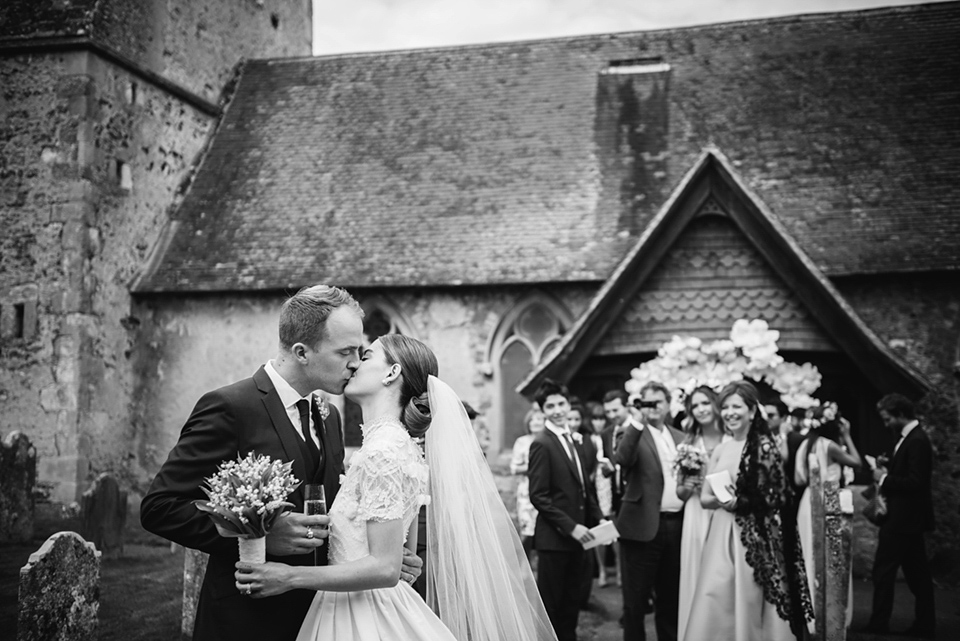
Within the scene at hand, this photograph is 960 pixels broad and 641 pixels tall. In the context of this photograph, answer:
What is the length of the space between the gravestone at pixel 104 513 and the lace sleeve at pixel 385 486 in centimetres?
808

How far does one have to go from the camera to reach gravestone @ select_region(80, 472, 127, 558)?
34.5 feet

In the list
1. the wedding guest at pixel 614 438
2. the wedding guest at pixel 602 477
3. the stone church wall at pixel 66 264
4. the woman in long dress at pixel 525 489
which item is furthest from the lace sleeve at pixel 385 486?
the stone church wall at pixel 66 264

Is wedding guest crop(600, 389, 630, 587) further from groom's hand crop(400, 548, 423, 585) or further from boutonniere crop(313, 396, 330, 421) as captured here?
boutonniere crop(313, 396, 330, 421)

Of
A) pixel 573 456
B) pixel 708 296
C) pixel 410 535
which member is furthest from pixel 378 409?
pixel 708 296

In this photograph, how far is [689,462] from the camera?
6926 millimetres

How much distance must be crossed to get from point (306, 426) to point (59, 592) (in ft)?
9.09

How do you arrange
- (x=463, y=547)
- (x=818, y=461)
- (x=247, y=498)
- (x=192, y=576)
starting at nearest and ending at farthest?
(x=247, y=498) < (x=463, y=547) < (x=192, y=576) < (x=818, y=461)

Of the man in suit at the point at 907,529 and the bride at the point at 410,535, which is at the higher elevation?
the bride at the point at 410,535

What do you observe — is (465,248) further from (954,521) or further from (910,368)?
(954,521)

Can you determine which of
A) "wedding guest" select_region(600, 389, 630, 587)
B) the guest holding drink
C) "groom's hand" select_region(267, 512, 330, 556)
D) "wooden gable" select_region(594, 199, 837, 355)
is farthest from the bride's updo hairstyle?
"wooden gable" select_region(594, 199, 837, 355)

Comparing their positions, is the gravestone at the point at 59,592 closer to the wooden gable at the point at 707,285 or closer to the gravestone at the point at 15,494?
the gravestone at the point at 15,494

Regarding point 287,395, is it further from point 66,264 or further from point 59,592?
point 66,264

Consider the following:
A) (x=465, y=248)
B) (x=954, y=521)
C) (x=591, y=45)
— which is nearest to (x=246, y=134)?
(x=465, y=248)

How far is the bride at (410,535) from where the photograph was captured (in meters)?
3.54
